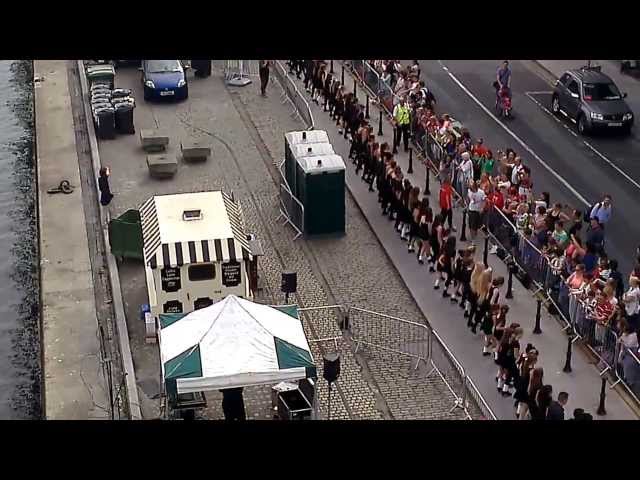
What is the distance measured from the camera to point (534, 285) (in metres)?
23.4

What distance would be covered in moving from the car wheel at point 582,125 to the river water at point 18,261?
1416cm

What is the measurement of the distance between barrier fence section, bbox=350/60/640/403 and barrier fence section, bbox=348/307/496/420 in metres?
2.28

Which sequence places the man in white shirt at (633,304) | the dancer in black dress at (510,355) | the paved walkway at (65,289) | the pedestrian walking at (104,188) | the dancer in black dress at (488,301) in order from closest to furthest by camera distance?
the dancer in black dress at (510,355), the man in white shirt at (633,304), the paved walkway at (65,289), the dancer in black dress at (488,301), the pedestrian walking at (104,188)

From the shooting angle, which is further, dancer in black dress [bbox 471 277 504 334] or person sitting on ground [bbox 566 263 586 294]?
person sitting on ground [bbox 566 263 586 294]

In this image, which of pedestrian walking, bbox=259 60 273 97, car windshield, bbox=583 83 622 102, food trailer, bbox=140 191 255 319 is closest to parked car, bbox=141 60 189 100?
pedestrian walking, bbox=259 60 273 97

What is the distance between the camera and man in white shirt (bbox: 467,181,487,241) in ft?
81.8

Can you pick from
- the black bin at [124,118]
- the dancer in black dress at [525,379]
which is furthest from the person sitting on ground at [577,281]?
the black bin at [124,118]

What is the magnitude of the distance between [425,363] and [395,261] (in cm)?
428

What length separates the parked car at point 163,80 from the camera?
3516cm

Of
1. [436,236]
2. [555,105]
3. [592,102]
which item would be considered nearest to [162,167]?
[436,236]

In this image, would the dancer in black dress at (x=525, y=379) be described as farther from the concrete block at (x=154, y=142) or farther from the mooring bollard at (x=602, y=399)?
the concrete block at (x=154, y=142)

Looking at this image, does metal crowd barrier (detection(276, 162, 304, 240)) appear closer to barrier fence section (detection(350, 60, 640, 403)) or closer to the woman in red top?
the woman in red top

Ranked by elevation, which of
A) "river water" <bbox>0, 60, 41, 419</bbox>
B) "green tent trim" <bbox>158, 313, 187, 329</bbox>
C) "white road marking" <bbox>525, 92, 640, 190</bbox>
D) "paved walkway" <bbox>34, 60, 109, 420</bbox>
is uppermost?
"green tent trim" <bbox>158, 313, 187, 329</bbox>
